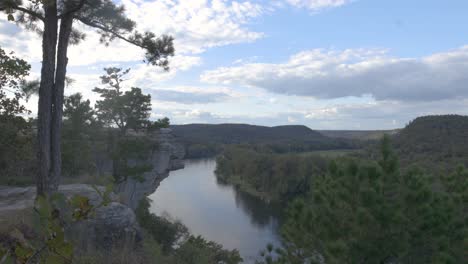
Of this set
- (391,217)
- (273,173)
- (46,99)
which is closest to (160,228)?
(391,217)

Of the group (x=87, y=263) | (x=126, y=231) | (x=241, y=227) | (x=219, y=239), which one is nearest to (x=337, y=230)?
(x=126, y=231)

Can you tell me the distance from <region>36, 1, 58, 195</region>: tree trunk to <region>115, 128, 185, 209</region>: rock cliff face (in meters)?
10.9

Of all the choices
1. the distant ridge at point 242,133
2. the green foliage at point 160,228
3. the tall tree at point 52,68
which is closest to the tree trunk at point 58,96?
the tall tree at point 52,68

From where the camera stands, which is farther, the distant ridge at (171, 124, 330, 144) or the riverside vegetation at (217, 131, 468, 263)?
the distant ridge at (171, 124, 330, 144)

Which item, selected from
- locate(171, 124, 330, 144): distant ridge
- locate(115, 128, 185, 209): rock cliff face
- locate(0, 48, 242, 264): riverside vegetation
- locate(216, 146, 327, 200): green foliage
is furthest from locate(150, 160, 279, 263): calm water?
locate(171, 124, 330, 144): distant ridge

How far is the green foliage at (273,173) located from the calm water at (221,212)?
10.5 feet

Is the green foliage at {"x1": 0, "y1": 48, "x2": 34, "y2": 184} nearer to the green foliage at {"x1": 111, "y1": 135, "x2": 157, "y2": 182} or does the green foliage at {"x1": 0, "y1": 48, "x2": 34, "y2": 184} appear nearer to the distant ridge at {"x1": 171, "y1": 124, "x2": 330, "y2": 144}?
the green foliage at {"x1": 111, "y1": 135, "x2": 157, "y2": 182}

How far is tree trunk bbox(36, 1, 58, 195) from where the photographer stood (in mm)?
5734

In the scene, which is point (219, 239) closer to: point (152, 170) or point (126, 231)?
point (152, 170)

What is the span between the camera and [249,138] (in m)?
99.6

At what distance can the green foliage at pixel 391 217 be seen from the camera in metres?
7.71

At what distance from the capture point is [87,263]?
14.2 ft

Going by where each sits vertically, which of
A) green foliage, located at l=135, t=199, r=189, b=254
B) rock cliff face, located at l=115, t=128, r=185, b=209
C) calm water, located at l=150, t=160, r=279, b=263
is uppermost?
rock cliff face, located at l=115, t=128, r=185, b=209

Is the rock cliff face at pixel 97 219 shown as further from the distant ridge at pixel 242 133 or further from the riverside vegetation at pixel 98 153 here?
the distant ridge at pixel 242 133
